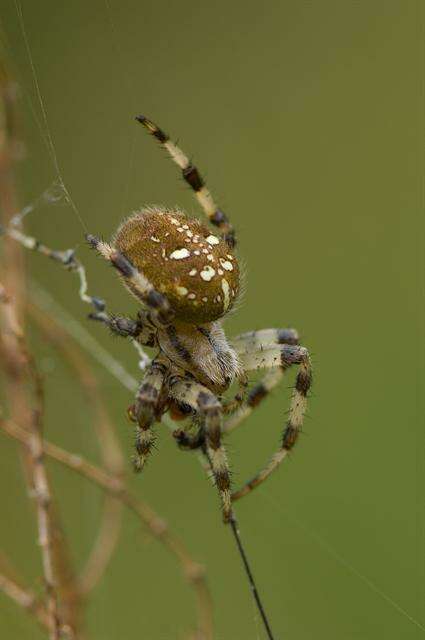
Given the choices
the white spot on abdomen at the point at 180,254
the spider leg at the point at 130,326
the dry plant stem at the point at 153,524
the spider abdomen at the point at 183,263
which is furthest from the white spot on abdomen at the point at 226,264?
the dry plant stem at the point at 153,524

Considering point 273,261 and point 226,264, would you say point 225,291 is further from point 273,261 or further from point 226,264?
point 273,261

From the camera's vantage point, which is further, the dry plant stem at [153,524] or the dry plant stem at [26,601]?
the dry plant stem at [153,524]

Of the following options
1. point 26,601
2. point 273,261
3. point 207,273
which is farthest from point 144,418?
point 273,261

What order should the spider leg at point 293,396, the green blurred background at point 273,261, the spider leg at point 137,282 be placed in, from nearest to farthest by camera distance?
1. the spider leg at point 137,282
2. the spider leg at point 293,396
3. the green blurred background at point 273,261

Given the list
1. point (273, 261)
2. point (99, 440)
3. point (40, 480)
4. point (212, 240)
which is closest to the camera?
point (40, 480)

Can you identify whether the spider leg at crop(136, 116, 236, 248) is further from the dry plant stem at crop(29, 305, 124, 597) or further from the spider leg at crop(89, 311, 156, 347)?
the dry plant stem at crop(29, 305, 124, 597)

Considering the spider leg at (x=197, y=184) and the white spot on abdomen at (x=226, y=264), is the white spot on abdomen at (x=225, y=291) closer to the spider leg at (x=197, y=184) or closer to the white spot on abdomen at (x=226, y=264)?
the white spot on abdomen at (x=226, y=264)

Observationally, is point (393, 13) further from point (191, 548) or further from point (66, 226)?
point (191, 548)
